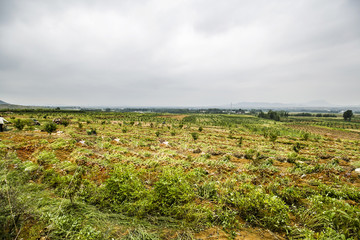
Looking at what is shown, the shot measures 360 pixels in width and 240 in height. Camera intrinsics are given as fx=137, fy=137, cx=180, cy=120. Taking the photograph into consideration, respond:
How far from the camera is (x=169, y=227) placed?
331 cm

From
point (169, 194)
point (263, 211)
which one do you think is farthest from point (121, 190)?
point (263, 211)

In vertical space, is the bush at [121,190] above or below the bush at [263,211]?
above

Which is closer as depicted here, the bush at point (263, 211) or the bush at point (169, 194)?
the bush at point (263, 211)

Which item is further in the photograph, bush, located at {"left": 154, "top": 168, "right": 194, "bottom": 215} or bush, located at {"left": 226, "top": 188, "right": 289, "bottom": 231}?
bush, located at {"left": 154, "top": 168, "right": 194, "bottom": 215}

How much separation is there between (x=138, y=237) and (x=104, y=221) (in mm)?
1007

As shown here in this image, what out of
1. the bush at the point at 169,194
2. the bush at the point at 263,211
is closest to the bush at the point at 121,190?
the bush at the point at 169,194

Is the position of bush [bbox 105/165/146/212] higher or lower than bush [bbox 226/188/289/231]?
higher

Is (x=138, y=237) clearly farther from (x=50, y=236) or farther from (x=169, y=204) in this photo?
(x=50, y=236)

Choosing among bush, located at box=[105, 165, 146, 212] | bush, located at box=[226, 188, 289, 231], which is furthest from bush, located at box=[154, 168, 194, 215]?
bush, located at box=[226, 188, 289, 231]

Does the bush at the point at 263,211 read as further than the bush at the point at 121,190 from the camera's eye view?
No

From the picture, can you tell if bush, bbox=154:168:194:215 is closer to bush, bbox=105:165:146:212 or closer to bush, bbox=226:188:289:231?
bush, bbox=105:165:146:212

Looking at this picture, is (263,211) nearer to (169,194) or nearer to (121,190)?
(169,194)

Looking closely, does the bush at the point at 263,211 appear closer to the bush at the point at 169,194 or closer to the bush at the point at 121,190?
the bush at the point at 169,194

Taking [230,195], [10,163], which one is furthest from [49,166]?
[230,195]
